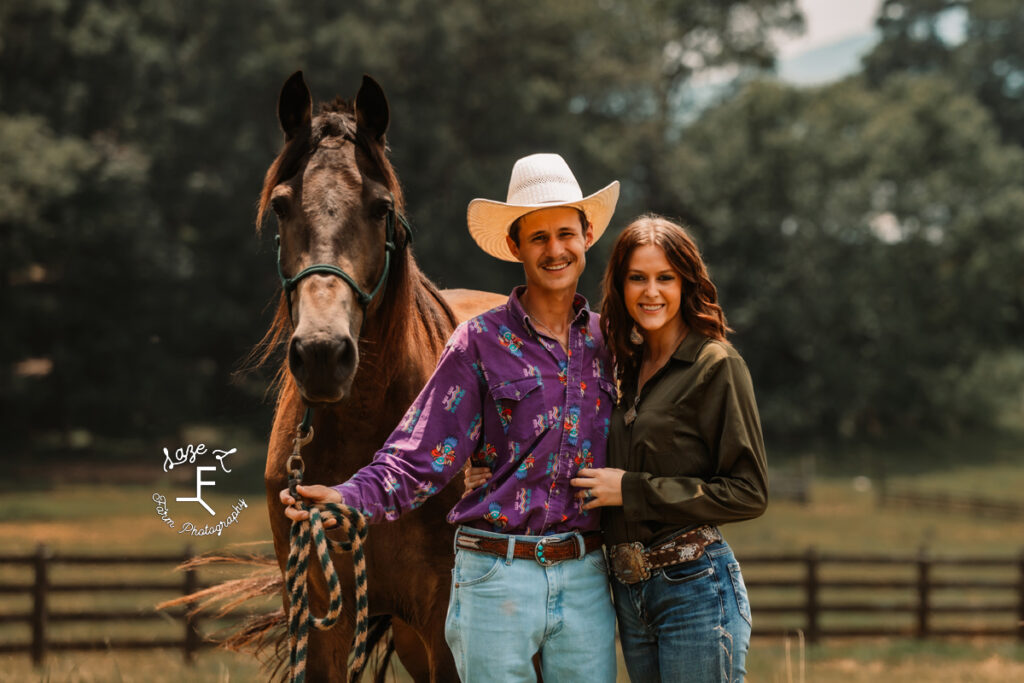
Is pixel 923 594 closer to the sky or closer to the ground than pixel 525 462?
closer to the ground

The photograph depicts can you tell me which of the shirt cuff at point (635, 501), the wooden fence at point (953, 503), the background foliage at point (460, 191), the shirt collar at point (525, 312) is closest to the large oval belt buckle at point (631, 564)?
the shirt cuff at point (635, 501)

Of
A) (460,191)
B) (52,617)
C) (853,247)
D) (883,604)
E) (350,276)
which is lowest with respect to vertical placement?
(883,604)

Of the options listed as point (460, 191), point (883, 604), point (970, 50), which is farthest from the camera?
point (970, 50)

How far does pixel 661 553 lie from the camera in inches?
105

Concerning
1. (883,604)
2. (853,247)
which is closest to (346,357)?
(883,604)

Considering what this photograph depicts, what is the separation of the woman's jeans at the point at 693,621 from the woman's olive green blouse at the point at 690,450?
0.12 m

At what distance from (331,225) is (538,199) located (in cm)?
57

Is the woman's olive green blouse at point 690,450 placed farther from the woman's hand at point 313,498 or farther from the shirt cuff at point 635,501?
the woman's hand at point 313,498

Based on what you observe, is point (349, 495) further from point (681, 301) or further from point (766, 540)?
point (766, 540)

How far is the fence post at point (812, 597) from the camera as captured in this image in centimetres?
1152

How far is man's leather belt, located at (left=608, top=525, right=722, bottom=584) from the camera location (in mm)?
2652

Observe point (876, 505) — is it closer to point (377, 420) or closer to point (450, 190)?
point (450, 190)

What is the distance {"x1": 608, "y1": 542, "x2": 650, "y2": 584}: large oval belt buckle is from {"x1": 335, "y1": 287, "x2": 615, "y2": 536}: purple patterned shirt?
100 millimetres

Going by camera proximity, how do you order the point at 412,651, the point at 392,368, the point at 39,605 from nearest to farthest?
the point at 392,368, the point at 412,651, the point at 39,605
